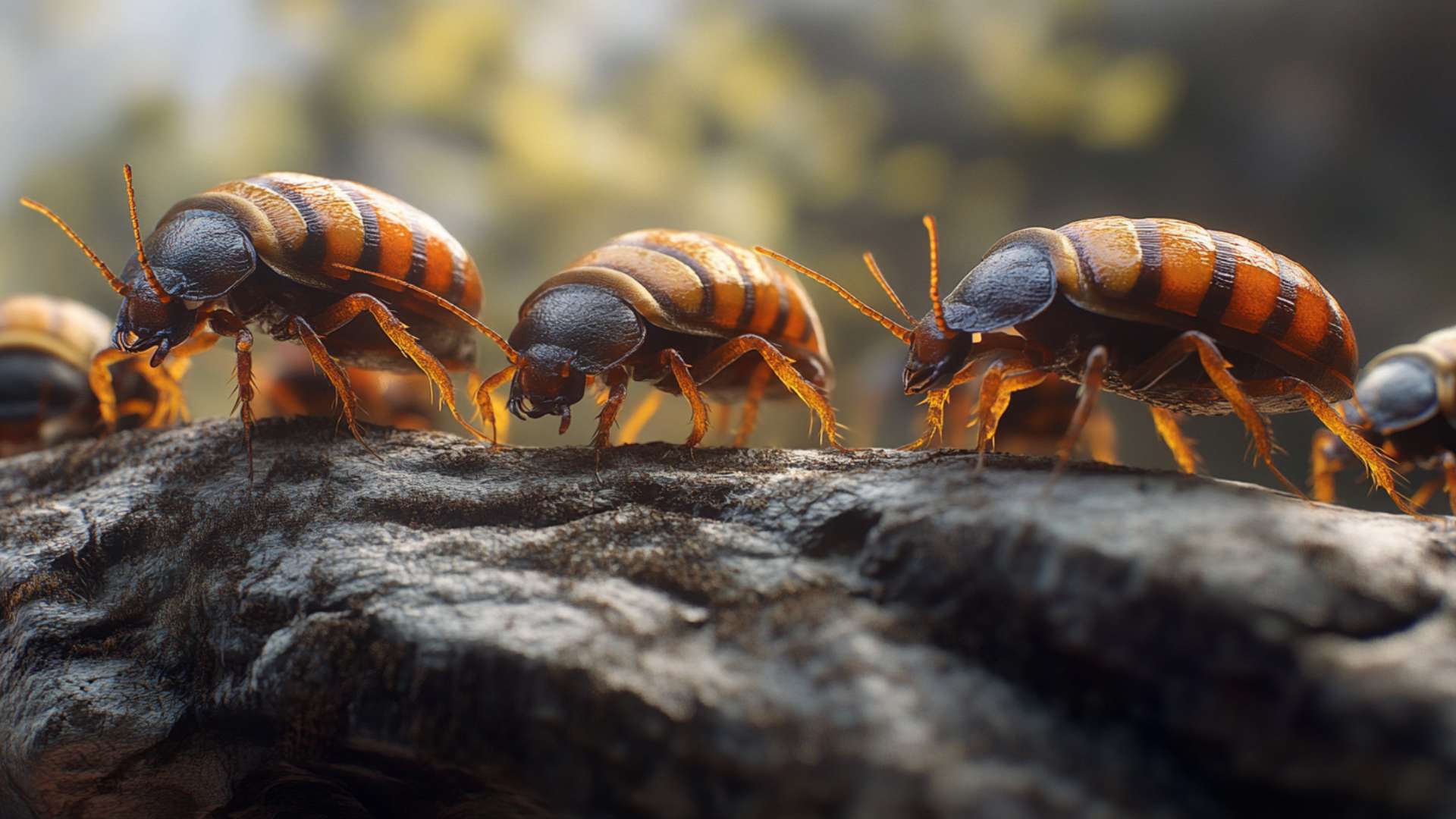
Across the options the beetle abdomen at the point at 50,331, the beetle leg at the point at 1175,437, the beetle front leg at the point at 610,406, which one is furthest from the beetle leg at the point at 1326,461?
the beetle abdomen at the point at 50,331

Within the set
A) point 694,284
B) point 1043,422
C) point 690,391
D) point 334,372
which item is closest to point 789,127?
point 1043,422

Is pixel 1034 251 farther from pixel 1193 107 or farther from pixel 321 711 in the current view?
pixel 1193 107

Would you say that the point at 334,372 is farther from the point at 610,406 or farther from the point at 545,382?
the point at 610,406

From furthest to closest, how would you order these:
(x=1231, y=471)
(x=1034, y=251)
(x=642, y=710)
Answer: (x=1231, y=471), (x=1034, y=251), (x=642, y=710)

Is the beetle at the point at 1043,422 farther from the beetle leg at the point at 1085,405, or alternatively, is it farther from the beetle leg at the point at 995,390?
the beetle leg at the point at 1085,405

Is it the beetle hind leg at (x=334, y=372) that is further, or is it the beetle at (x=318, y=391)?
the beetle at (x=318, y=391)

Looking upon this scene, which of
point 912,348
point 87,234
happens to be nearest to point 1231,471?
point 912,348

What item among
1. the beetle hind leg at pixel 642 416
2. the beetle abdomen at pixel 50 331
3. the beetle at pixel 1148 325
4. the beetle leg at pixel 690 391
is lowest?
the beetle abdomen at pixel 50 331
